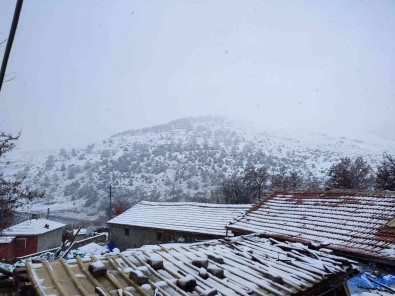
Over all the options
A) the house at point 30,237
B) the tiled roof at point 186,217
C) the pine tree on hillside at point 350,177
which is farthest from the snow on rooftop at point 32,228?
the pine tree on hillside at point 350,177

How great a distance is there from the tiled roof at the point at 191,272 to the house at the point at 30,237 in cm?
3180

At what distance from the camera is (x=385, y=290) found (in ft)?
27.0

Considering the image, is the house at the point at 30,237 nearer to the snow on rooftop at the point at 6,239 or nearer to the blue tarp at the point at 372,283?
the snow on rooftop at the point at 6,239

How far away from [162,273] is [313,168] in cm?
8268

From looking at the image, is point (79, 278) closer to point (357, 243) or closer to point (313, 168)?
point (357, 243)

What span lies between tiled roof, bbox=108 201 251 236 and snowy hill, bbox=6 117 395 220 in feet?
115

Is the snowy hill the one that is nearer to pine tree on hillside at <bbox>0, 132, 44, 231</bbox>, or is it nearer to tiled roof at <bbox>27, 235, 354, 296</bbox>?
pine tree on hillside at <bbox>0, 132, 44, 231</bbox>

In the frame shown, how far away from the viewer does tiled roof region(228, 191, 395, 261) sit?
9.62 metres

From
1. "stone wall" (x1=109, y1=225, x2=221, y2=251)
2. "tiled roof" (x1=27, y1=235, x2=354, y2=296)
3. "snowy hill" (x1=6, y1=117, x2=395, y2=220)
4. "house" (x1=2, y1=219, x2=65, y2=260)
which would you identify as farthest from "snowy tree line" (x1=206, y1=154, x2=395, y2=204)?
"tiled roof" (x1=27, y1=235, x2=354, y2=296)

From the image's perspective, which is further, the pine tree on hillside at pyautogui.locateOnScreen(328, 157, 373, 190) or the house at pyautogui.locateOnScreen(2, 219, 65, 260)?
the pine tree on hillside at pyautogui.locateOnScreen(328, 157, 373, 190)

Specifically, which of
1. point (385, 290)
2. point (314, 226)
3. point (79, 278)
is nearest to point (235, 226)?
point (314, 226)

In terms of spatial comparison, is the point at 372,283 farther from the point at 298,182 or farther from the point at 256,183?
the point at 298,182

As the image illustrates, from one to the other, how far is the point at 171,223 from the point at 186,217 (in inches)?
58.7

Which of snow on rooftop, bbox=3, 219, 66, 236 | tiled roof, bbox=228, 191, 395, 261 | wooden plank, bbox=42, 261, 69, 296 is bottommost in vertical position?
snow on rooftop, bbox=3, 219, 66, 236
